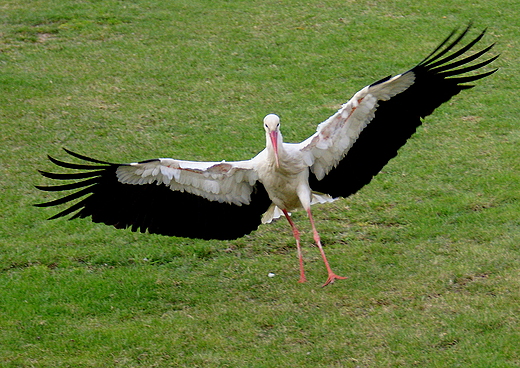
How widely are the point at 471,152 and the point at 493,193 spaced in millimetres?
961

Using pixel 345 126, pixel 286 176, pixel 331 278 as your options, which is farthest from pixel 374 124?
pixel 331 278

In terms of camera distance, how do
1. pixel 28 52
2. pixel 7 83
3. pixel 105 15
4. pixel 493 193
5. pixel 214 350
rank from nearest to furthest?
pixel 214 350
pixel 493 193
pixel 7 83
pixel 28 52
pixel 105 15

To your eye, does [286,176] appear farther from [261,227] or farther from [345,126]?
[261,227]

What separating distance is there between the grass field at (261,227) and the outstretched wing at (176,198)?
0.44m

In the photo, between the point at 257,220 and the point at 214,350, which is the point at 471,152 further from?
the point at 214,350

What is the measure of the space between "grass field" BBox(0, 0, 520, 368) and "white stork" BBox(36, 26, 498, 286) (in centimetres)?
52

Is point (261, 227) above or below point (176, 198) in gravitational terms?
below

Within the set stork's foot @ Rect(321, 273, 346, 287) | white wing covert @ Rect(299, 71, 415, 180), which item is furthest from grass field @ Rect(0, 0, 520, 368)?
white wing covert @ Rect(299, 71, 415, 180)

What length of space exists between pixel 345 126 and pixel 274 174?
2.27ft

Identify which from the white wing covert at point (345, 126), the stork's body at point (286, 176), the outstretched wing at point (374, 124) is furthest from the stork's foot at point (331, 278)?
the white wing covert at point (345, 126)

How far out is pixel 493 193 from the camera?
7805 mm

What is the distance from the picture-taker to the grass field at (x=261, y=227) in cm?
584

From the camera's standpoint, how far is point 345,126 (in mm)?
6496

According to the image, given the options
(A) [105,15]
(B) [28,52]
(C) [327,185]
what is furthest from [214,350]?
(A) [105,15]
